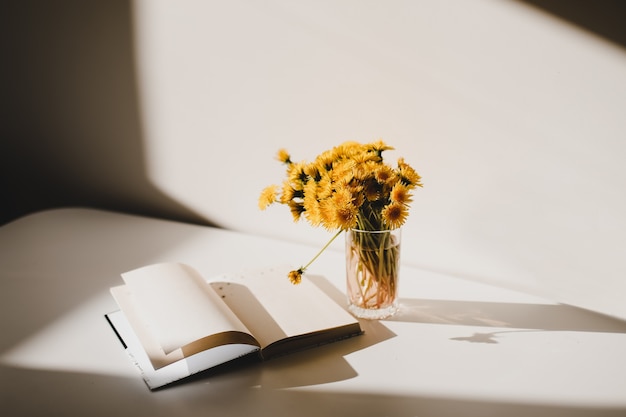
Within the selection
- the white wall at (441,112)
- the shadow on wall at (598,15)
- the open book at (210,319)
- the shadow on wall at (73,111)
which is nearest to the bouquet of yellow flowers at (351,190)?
the open book at (210,319)

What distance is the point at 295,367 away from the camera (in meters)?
0.94

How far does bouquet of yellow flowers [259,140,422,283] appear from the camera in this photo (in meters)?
0.95

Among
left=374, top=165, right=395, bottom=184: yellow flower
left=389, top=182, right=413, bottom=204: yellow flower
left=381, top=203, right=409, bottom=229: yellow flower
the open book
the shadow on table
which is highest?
left=374, top=165, right=395, bottom=184: yellow flower

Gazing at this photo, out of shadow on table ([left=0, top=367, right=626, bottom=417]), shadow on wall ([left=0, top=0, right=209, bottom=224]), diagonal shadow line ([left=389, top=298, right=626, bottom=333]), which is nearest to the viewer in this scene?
shadow on table ([left=0, top=367, right=626, bottom=417])

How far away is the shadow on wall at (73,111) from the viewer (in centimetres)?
155

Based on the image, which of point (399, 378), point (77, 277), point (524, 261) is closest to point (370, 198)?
point (399, 378)

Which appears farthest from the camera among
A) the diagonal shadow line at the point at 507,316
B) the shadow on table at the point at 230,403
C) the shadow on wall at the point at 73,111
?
the shadow on wall at the point at 73,111

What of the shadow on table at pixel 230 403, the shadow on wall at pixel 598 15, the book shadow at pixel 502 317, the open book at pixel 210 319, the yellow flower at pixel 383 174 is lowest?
the shadow on table at pixel 230 403

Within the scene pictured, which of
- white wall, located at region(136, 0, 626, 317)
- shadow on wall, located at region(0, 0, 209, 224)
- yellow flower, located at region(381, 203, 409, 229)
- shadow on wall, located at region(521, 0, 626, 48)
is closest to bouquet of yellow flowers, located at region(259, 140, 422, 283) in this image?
yellow flower, located at region(381, 203, 409, 229)

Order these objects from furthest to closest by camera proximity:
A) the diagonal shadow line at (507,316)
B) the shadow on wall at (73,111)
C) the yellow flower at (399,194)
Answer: the shadow on wall at (73,111) < the diagonal shadow line at (507,316) < the yellow flower at (399,194)

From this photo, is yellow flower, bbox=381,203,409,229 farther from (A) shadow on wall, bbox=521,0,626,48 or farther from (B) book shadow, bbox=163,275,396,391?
(A) shadow on wall, bbox=521,0,626,48

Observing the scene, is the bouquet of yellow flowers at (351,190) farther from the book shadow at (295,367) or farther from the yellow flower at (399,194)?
the book shadow at (295,367)

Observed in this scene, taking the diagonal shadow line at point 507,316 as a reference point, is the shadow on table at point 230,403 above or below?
below

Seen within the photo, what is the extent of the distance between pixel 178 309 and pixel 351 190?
13.2 inches
